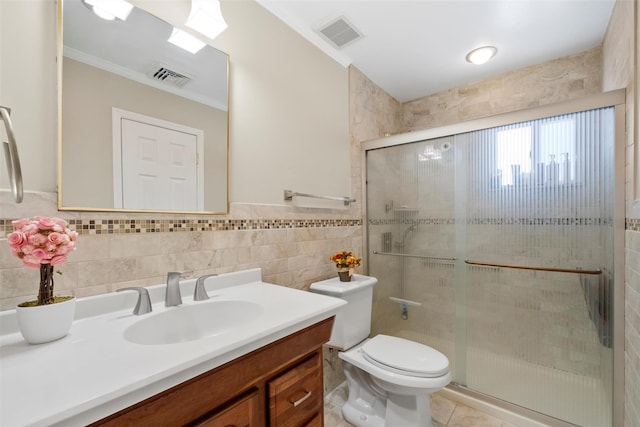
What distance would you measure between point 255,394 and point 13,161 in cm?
92

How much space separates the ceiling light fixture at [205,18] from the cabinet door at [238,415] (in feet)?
4.63

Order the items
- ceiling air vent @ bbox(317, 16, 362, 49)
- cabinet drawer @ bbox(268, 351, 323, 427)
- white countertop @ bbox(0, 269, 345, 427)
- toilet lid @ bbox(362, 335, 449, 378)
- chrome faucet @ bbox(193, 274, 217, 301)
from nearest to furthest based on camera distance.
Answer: white countertop @ bbox(0, 269, 345, 427), cabinet drawer @ bbox(268, 351, 323, 427), chrome faucet @ bbox(193, 274, 217, 301), toilet lid @ bbox(362, 335, 449, 378), ceiling air vent @ bbox(317, 16, 362, 49)

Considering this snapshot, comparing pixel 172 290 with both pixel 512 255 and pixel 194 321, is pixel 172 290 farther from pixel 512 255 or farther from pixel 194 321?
pixel 512 255

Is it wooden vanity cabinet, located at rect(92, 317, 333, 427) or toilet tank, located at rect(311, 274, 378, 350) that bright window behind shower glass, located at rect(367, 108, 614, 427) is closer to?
toilet tank, located at rect(311, 274, 378, 350)

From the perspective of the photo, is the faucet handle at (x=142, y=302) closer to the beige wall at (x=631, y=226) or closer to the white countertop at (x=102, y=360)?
the white countertop at (x=102, y=360)

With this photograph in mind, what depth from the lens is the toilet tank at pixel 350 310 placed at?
1.65m

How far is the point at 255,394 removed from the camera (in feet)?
2.66

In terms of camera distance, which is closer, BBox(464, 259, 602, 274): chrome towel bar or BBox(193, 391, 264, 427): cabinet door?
BBox(193, 391, 264, 427): cabinet door

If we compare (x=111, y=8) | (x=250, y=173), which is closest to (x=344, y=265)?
(x=250, y=173)

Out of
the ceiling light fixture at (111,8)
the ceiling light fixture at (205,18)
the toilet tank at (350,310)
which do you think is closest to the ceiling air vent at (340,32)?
the ceiling light fixture at (205,18)

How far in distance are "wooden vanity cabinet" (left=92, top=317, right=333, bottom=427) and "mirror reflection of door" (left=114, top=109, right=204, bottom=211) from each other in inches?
28.0

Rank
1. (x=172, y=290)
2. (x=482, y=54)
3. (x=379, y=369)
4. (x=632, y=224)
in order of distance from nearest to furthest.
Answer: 1. (x=172, y=290)
2. (x=632, y=224)
3. (x=379, y=369)
4. (x=482, y=54)

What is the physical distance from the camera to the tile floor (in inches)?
64.4

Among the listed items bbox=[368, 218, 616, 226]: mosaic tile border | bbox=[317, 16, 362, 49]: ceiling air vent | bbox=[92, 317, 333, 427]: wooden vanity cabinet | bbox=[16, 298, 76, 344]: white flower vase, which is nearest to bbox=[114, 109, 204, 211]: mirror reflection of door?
bbox=[16, 298, 76, 344]: white flower vase
